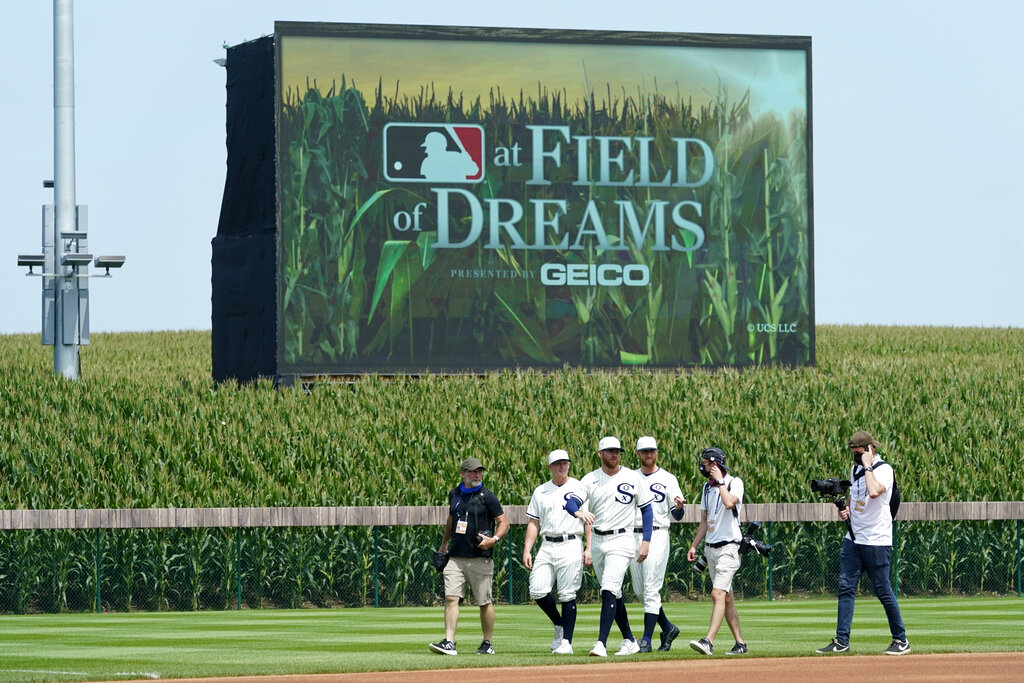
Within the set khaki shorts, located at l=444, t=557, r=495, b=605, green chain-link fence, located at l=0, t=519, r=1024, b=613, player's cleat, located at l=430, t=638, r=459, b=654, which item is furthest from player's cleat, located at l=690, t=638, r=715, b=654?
green chain-link fence, located at l=0, t=519, r=1024, b=613

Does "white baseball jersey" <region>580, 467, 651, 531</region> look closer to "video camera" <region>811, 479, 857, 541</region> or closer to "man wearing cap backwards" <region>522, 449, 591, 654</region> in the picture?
"man wearing cap backwards" <region>522, 449, 591, 654</region>

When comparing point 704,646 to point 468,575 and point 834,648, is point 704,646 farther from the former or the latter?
point 468,575

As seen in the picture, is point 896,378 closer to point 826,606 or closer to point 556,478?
point 826,606

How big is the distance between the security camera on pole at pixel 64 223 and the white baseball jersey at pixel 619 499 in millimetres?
22553

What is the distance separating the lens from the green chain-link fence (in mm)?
29672

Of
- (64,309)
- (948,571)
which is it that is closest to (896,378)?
(948,571)

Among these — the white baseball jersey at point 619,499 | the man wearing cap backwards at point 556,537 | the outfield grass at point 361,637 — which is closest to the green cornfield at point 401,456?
the outfield grass at point 361,637

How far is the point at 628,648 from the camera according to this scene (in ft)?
55.1

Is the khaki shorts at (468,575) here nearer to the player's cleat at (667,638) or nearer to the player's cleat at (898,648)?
the player's cleat at (667,638)

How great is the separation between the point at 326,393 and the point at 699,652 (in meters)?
24.6

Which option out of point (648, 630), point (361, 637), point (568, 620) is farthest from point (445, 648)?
point (361, 637)

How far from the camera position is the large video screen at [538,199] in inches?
Answer: 1565

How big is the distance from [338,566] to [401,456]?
17.7 ft

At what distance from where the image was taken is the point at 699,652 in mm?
16906
